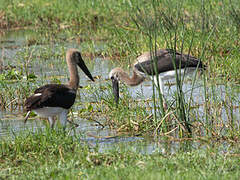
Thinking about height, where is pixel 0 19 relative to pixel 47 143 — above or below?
above

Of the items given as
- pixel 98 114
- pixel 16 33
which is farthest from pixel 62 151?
pixel 16 33

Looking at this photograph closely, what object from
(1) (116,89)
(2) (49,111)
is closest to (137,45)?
(1) (116,89)

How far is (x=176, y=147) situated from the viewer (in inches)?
247

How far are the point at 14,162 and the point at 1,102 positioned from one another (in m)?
3.37

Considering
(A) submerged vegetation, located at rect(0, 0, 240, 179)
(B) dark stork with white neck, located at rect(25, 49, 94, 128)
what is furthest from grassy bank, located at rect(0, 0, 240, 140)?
(B) dark stork with white neck, located at rect(25, 49, 94, 128)

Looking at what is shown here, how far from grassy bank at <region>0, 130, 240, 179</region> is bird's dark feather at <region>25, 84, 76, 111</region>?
628 millimetres

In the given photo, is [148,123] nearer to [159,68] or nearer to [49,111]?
[49,111]

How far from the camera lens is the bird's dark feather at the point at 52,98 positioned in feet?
21.9

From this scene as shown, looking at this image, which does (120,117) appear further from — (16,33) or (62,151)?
(16,33)

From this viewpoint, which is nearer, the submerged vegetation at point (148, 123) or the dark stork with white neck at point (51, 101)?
the submerged vegetation at point (148, 123)

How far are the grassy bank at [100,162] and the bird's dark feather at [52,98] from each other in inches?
24.7

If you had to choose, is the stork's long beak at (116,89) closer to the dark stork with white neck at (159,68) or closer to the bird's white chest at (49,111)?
the dark stork with white neck at (159,68)

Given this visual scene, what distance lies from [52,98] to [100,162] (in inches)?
59.6

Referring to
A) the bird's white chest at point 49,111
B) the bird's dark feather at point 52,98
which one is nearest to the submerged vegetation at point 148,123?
the bird's white chest at point 49,111
